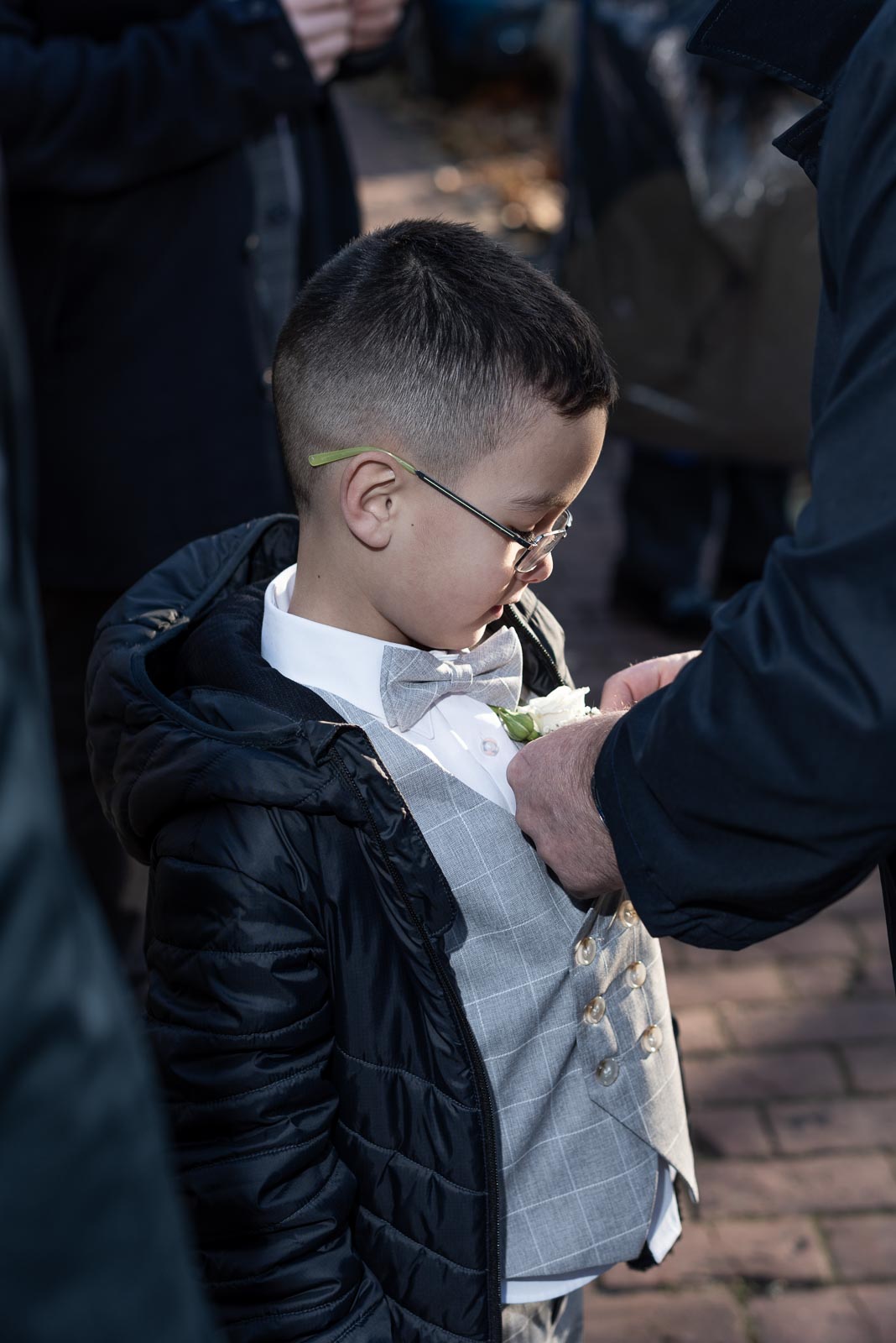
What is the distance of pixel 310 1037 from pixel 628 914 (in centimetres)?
47

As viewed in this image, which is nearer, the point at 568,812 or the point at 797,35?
the point at 797,35

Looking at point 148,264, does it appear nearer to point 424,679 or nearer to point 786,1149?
point 424,679

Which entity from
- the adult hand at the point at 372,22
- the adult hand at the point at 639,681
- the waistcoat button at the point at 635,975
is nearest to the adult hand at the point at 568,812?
the waistcoat button at the point at 635,975

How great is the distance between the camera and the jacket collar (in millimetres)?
1460

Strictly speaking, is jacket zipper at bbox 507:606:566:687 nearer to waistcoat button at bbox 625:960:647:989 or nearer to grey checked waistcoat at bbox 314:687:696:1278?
grey checked waistcoat at bbox 314:687:696:1278

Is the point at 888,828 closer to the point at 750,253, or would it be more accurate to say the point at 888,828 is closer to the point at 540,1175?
the point at 540,1175

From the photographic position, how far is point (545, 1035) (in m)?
1.64

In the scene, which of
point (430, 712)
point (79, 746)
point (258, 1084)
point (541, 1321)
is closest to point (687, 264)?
point (79, 746)

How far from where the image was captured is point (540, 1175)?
5.47 ft

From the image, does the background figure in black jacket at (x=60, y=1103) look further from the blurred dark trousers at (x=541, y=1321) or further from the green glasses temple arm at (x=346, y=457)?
the blurred dark trousers at (x=541, y=1321)

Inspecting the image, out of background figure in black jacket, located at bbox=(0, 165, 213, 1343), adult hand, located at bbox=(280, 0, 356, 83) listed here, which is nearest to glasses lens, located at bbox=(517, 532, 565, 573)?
background figure in black jacket, located at bbox=(0, 165, 213, 1343)

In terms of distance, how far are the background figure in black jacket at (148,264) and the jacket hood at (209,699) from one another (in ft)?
2.37

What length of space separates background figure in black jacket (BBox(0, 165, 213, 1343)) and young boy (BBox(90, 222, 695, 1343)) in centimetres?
83

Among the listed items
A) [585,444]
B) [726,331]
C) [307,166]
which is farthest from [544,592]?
[585,444]
